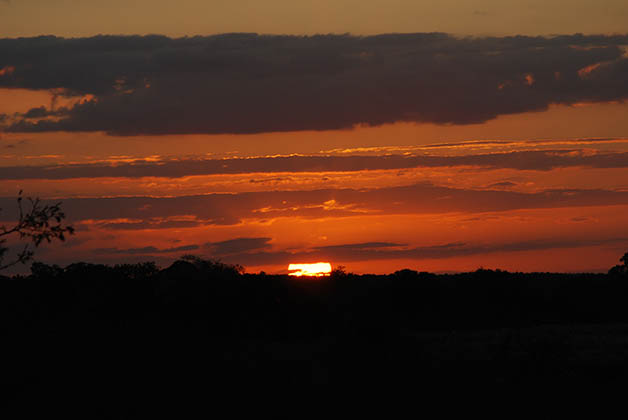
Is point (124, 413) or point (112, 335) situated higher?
point (112, 335)

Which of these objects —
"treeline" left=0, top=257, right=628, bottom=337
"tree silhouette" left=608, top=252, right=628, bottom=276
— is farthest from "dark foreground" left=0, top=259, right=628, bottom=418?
"tree silhouette" left=608, top=252, right=628, bottom=276

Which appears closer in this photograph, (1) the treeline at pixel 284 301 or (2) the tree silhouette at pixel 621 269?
(1) the treeline at pixel 284 301

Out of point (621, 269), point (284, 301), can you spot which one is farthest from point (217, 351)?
point (621, 269)

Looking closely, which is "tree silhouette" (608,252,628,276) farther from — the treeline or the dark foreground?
the dark foreground

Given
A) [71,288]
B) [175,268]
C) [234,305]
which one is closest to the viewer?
[71,288]

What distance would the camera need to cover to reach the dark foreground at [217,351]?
3338 centimetres

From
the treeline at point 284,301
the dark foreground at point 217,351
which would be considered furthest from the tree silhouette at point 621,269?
the dark foreground at point 217,351

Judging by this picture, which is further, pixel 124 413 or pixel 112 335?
pixel 112 335

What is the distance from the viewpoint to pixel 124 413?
102 feet

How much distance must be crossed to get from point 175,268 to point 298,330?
22891 mm

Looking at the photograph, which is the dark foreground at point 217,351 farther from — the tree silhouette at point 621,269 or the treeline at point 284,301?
the tree silhouette at point 621,269

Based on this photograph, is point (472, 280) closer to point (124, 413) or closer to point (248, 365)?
point (248, 365)

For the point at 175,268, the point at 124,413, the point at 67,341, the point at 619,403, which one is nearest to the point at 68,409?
the point at 124,413

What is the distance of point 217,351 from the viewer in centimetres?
3984
